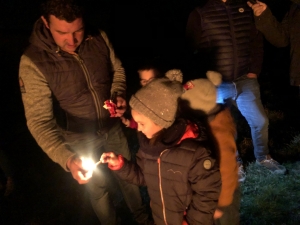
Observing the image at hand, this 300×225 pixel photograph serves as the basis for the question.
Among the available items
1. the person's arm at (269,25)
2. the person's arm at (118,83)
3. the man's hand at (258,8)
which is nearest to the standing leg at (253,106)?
the person's arm at (269,25)

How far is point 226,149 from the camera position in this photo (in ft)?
7.49

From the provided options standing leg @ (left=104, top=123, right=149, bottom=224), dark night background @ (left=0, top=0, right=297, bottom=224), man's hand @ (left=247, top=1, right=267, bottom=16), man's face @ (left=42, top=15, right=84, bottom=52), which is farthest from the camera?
dark night background @ (left=0, top=0, right=297, bottom=224)

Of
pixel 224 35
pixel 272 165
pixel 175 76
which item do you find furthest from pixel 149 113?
pixel 272 165

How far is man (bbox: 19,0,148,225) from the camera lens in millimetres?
2405

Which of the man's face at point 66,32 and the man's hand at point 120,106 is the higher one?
the man's face at point 66,32

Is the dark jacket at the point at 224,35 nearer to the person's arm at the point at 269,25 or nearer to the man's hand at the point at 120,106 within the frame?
the person's arm at the point at 269,25

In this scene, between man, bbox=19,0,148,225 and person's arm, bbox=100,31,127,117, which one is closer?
man, bbox=19,0,148,225

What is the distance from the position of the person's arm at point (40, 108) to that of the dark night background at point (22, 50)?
1.70 meters

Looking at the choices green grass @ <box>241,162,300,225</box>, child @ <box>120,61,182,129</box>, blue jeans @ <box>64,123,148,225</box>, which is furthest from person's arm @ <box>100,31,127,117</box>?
green grass @ <box>241,162,300,225</box>

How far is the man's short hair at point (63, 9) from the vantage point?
227 cm

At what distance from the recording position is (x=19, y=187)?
14.5 ft

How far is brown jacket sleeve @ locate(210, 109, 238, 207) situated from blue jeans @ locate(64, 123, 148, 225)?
1179 mm

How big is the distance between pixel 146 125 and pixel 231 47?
5.98ft

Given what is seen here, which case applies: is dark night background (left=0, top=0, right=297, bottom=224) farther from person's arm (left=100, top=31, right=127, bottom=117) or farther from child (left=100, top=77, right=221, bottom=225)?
child (left=100, top=77, right=221, bottom=225)
